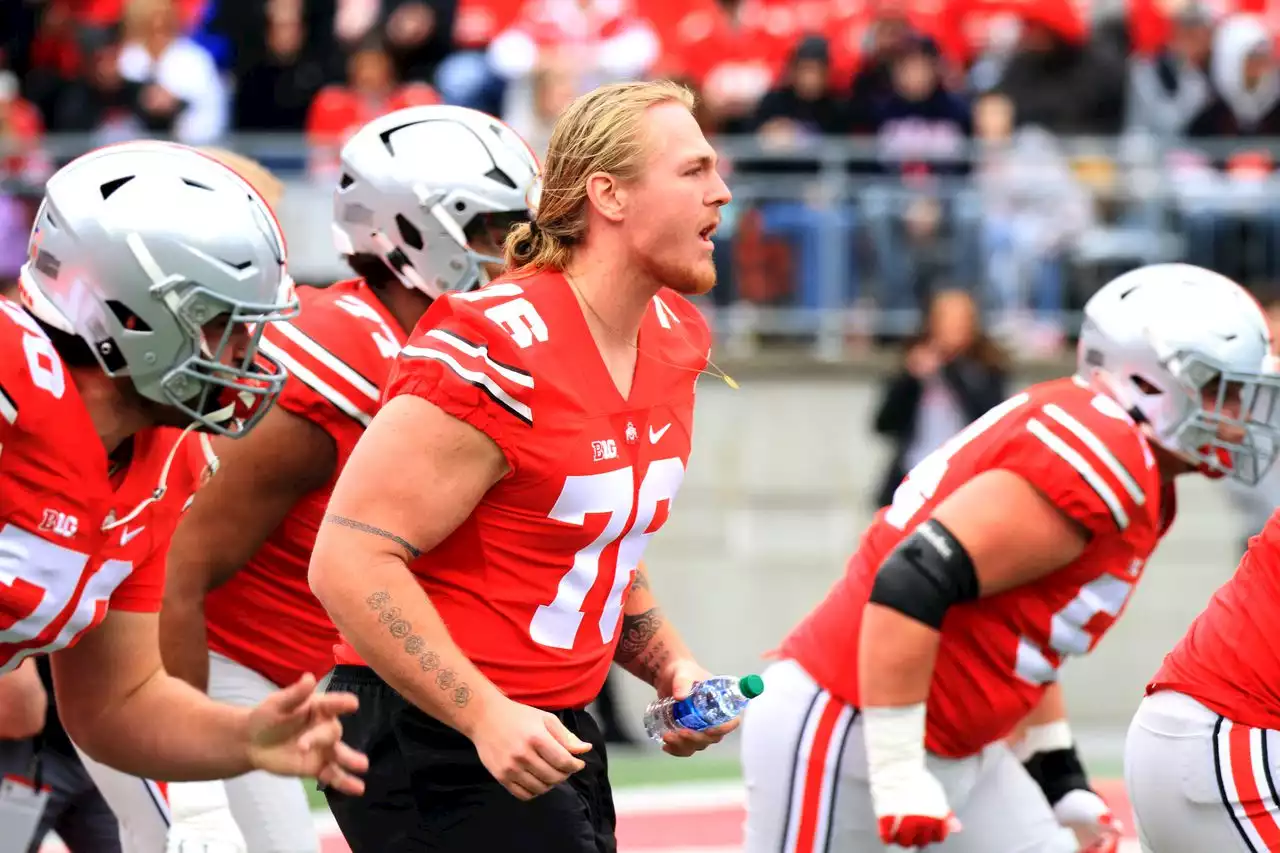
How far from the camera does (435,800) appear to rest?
3512 mm

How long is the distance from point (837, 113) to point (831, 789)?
23.5 feet

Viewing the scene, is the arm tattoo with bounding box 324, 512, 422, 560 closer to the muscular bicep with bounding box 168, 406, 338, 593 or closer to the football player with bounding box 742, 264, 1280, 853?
the muscular bicep with bounding box 168, 406, 338, 593

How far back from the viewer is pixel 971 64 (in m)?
12.1

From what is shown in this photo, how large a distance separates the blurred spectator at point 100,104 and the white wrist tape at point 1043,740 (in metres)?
7.15

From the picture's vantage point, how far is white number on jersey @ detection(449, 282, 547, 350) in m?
3.44

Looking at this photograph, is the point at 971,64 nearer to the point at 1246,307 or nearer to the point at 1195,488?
the point at 1195,488

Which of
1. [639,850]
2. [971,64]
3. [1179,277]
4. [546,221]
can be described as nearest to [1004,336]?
[971,64]

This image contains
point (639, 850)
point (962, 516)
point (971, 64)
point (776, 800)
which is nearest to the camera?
point (962, 516)

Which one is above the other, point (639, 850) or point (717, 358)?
point (717, 358)

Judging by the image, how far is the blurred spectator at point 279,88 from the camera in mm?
11195

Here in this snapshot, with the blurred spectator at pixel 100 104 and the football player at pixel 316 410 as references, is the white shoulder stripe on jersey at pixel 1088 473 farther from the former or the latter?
the blurred spectator at pixel 100 104

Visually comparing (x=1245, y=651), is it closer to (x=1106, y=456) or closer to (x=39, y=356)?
(x=1106, y=456)

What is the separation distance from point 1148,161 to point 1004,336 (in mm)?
1279

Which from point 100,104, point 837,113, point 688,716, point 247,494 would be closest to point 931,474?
point 688,716
